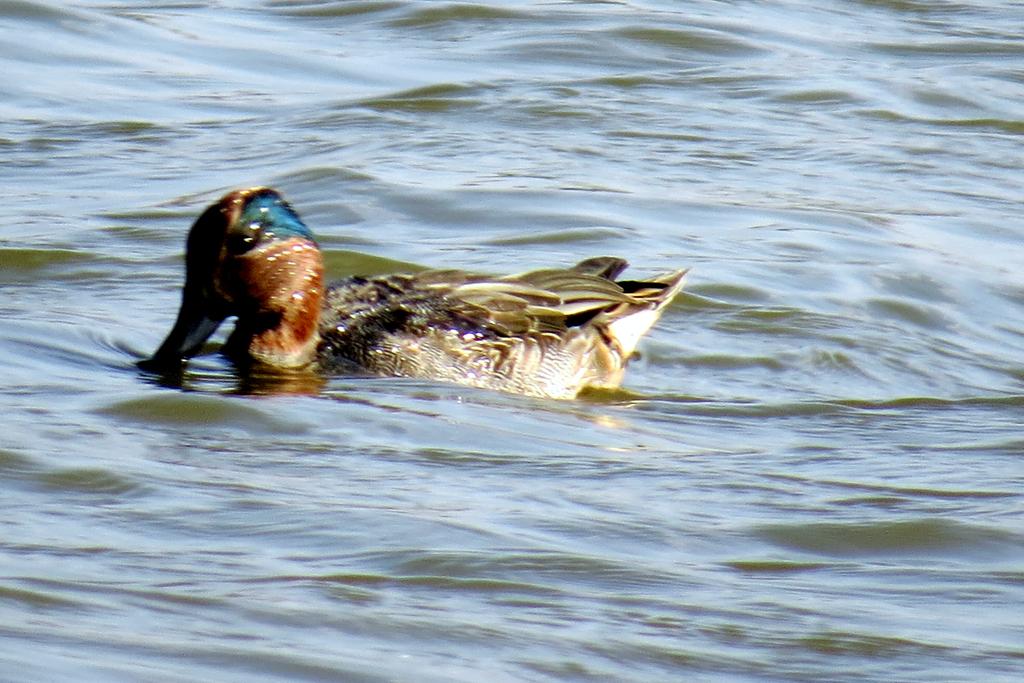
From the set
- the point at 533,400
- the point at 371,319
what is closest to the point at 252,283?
the point at 371,319

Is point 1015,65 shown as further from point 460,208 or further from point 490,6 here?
point 460,208

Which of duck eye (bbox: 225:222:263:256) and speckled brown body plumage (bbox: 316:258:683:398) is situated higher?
duck eye (bbox: 225:222:263:256)

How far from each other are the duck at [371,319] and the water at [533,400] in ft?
0.67

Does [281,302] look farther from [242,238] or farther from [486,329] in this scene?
[486,329]

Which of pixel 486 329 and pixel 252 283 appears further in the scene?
pixel 252 283

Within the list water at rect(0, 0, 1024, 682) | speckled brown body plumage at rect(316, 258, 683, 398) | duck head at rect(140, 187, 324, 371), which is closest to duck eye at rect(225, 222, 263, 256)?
duck head at rect(140, 187, 324, 371)

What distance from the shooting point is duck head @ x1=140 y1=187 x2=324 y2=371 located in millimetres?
8984

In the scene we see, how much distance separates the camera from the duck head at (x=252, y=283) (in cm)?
898

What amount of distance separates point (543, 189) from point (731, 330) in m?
2.59

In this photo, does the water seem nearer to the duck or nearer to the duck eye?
the duck

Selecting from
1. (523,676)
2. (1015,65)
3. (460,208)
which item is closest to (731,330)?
(460,208)

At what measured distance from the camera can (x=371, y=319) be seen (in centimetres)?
898

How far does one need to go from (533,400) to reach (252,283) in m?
1.29

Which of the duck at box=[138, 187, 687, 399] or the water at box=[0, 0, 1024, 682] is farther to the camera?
the duck at box=[138, 187, 687, 399]
